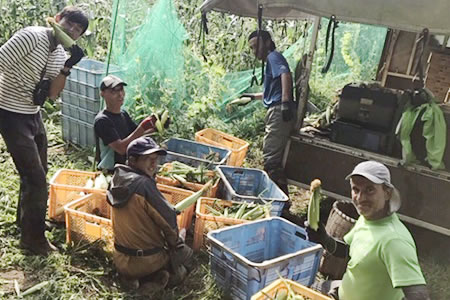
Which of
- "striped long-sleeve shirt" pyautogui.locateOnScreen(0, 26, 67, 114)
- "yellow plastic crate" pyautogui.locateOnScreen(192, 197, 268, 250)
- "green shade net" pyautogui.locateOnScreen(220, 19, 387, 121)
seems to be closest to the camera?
"striped long-sleeve shirt" pyautogui.locateOnScreen(0, 26, 67, 114)

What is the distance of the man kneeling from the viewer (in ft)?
11.8

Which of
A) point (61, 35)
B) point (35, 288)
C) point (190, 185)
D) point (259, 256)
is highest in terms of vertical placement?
point (61, 35)

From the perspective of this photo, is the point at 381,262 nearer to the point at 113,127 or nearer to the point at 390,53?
the point at 113,127

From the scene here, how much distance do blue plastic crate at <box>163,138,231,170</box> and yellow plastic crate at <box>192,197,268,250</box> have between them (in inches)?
34.2

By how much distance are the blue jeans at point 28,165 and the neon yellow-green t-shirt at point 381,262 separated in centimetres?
288

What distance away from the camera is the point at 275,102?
5676 millimetres

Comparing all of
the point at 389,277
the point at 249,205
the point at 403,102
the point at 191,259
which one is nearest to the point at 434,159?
the point at 403,102

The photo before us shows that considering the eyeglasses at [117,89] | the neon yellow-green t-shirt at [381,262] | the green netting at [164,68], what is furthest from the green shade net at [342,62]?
the neon yellow-green t-shirt at [381,262]

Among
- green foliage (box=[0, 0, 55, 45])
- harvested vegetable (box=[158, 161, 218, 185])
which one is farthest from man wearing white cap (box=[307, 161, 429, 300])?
green foliage (box=[0, 0, 55, 45])

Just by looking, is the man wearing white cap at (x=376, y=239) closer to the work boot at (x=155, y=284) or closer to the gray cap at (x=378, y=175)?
the gray cap at (x=378, y=175)

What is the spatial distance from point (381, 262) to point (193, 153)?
3.76m

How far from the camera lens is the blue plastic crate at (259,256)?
3.46 metres

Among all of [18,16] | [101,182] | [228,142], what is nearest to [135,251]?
[101,182]

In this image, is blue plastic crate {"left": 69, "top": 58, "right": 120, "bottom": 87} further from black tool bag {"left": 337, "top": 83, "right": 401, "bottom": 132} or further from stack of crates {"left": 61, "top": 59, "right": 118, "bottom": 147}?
black tool bag {"left": 337, "top": 83, "right": 401, "bottom": 132}
